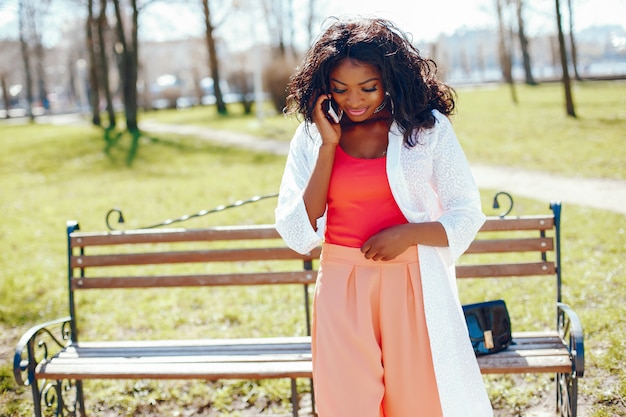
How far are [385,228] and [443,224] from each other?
0.63ft

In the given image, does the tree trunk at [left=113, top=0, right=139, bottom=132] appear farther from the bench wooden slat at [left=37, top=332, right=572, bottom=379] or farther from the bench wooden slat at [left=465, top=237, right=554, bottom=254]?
the bench wooden slat at [left=465, top=237, right=554, bottom=254]

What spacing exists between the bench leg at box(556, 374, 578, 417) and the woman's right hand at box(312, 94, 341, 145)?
1602 mm

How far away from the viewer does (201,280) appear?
3711mm

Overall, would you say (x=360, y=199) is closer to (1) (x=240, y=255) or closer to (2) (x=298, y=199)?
(2) (x=298, y=199)

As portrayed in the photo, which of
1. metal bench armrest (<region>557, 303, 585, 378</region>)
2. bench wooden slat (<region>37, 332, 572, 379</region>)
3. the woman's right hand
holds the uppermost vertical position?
the woman's right hand

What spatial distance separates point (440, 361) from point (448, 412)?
0.55 ft

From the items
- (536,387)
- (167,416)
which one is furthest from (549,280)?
(167,416)

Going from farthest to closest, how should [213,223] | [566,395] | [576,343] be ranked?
[213,223] < [566,395] < [576,343]

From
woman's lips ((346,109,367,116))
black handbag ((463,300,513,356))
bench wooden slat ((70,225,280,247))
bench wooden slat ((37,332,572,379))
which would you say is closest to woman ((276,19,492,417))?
woman's lips ((346,109,367,116))

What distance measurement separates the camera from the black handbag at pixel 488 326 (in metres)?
2.92

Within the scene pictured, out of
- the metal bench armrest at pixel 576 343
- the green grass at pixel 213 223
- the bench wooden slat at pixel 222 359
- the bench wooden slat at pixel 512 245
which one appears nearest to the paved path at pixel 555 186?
the green grass at pixel 213 223

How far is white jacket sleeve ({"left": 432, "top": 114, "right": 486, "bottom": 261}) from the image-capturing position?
216cm

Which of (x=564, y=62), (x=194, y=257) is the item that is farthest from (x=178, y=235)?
(x=564, y=62)

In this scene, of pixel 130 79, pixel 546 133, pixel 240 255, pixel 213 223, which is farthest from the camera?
pixel 130 79
